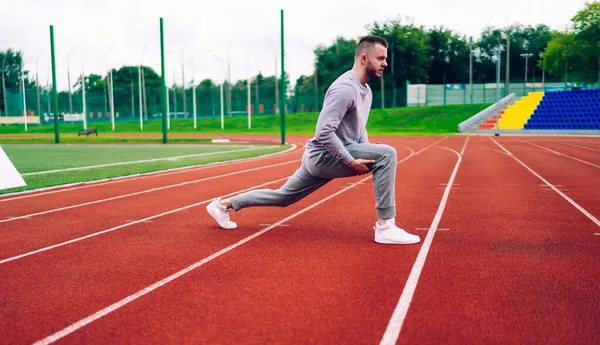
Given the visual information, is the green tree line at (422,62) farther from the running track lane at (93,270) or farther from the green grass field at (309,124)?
the running track lane at (93,270)

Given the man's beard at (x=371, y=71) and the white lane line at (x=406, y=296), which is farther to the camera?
the man's beard at (x=371, y=71)

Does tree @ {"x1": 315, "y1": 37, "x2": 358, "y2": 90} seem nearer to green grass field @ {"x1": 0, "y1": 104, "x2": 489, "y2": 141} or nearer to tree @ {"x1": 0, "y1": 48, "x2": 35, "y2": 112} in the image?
green grass field @ {"x1": 0, "y1": 104, "x2": 489, "y2": 141}

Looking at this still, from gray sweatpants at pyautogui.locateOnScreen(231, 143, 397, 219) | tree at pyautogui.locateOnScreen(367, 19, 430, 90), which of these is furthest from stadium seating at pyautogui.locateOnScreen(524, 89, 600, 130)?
gray sweatpants at pyautogui.locateOnScreen(231, 143, 397, 219)

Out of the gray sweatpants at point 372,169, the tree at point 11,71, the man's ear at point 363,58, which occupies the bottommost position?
the gray sweatpants at point 372,169

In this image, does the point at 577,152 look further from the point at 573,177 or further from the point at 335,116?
the point at 335,116

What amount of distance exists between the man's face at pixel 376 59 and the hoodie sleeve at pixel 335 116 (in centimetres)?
30

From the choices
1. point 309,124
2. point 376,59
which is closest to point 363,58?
point 376,59

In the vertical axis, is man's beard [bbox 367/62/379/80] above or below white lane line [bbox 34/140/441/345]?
above

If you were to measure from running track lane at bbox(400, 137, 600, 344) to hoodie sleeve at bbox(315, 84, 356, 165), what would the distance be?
1248 millimetres

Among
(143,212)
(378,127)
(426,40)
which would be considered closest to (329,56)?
(426,40)

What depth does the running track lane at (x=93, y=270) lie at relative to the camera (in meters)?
3.61

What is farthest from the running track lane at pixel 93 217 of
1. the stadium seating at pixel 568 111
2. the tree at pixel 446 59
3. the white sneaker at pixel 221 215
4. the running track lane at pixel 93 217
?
the tree at pixel 446 59

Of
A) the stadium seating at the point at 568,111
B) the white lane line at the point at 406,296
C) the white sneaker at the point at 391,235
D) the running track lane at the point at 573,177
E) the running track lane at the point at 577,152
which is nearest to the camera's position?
the white lane line at the point at 406,296

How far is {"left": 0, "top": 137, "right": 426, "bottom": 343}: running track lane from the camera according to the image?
3.61 m
